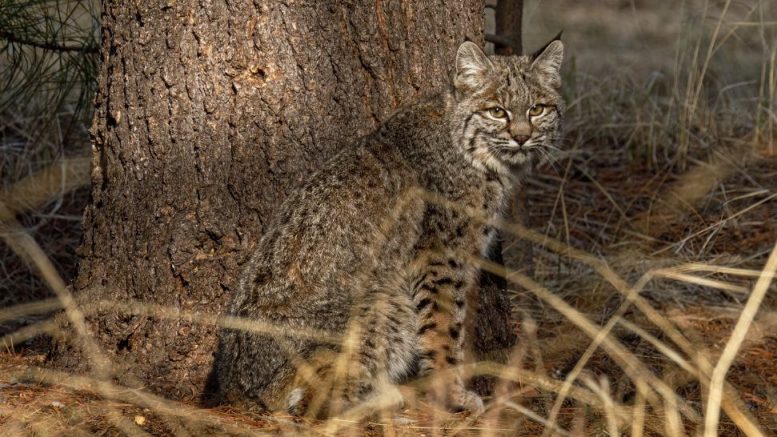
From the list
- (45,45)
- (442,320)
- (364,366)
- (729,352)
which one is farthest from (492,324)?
(45,45)

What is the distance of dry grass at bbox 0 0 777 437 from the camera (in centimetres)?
368

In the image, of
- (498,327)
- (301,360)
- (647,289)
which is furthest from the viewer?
(647,289)

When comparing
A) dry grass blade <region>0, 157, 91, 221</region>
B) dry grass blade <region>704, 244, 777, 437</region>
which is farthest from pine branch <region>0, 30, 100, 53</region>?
dry grass blade <region>704, 244, 777, 437</region>

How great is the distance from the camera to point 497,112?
4566 millimetres

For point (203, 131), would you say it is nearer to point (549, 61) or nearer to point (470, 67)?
point (470, 67)

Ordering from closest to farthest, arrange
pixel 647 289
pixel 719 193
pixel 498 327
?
1. pixel 498 327
2. pixel 647 289
3. pixel 719 193

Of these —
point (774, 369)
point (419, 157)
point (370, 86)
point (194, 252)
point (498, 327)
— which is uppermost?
point (370, 86)

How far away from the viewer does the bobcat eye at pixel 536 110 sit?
457 cm

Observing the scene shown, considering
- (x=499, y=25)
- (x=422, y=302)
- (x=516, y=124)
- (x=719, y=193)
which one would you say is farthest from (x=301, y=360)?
(x=719, y=193)

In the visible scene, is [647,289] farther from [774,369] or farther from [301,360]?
[301,360]

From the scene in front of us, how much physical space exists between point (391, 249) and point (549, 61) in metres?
1.19

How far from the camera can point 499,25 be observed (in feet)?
20.1

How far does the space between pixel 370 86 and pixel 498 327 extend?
1336 millimetres

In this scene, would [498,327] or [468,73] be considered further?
[498,327]
